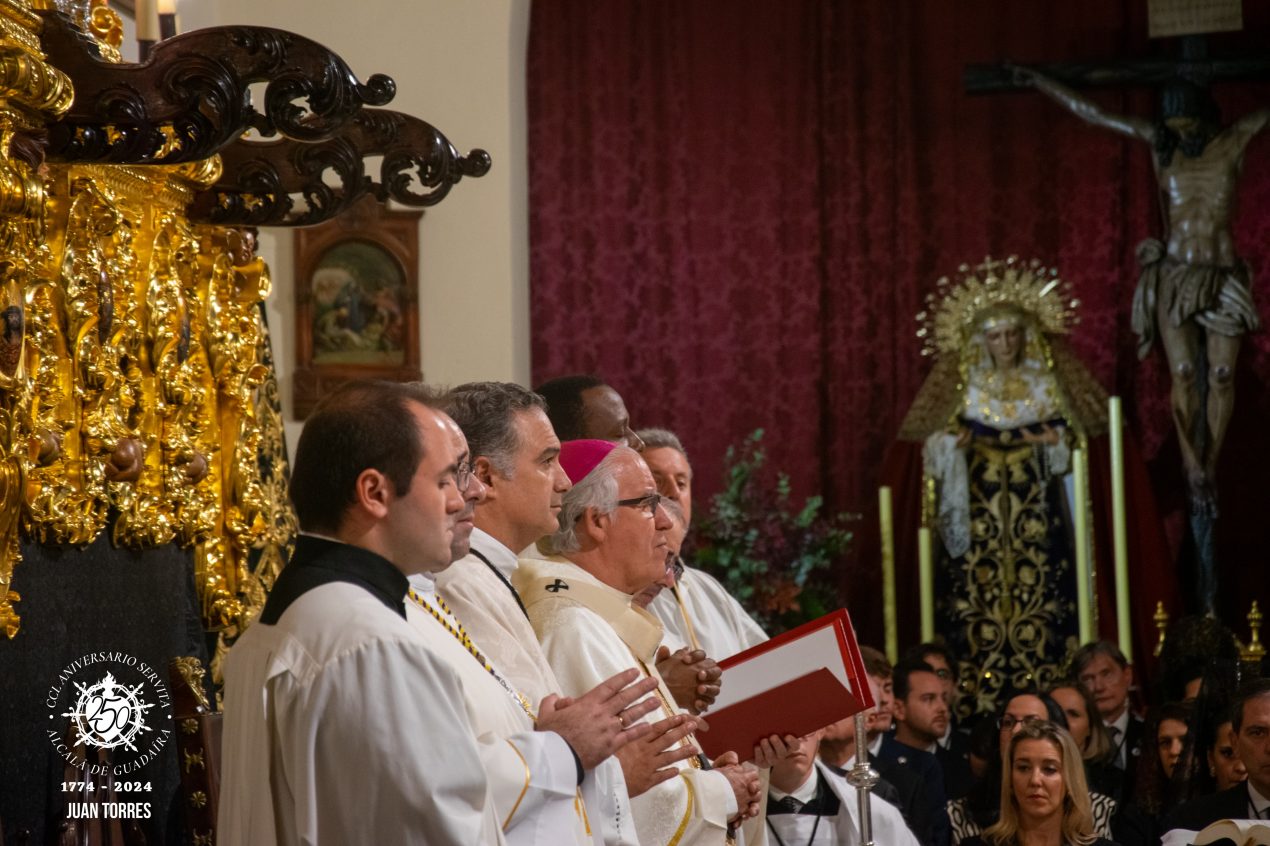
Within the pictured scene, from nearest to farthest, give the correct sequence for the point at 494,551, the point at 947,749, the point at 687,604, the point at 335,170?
the point at 494,551, the point at 335,170, the point at 687,604, the point at 947,749

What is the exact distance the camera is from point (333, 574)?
2.70m

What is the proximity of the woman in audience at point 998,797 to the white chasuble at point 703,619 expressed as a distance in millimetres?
936

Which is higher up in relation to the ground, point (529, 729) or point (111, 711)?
point (529, 729)

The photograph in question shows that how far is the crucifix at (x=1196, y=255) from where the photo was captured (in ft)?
30.5

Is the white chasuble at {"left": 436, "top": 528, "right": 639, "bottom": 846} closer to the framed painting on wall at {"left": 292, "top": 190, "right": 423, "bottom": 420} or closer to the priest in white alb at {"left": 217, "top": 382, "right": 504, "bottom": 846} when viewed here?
the priest in white alb at {"left": 217, "top": 382, "right": 504, "bottom": 846}

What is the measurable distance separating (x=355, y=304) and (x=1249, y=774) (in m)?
5.87

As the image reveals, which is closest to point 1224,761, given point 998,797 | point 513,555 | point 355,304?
point 998,797

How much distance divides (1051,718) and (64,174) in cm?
394

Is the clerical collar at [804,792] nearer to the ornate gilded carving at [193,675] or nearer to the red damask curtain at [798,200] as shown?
the ornate gilded carving at [193,675]

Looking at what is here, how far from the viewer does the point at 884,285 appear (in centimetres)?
1052

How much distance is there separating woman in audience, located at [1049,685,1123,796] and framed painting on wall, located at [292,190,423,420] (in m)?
4.27

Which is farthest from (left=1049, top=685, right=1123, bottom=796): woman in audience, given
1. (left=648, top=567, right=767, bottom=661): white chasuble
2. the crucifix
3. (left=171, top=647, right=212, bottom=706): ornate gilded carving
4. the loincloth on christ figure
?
(left=171, top=647, right=212, bottom=706): ornate gilded carving

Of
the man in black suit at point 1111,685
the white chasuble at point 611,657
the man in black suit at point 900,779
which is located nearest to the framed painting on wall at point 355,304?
the man in black suit at point 1111,685

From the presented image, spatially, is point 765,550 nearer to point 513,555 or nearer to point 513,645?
point 513,555
